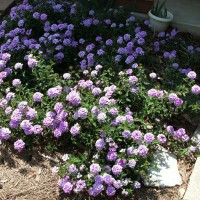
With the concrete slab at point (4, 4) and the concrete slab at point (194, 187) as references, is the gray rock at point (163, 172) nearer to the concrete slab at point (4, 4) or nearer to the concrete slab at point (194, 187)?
the concrete slab at point (194, 187)

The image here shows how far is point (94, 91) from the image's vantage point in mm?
3281

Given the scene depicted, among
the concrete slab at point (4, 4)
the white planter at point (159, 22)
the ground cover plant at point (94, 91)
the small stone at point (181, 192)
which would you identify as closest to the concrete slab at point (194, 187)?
the small stone at point (181, 192)

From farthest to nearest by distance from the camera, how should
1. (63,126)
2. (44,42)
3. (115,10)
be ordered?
(115,10), (44,42), (63,126)

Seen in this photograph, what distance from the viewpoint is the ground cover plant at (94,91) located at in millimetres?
2951

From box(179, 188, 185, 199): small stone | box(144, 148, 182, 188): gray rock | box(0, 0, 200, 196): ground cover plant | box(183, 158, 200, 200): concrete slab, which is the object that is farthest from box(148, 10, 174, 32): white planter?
box(179, 188, 185, 199): small stone

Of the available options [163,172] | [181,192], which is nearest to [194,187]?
[181,192]

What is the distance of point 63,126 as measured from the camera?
3.10 m

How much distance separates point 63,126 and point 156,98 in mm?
912

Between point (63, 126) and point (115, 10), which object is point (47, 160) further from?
point (115, 10)

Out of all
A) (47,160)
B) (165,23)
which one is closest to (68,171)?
(47,160)

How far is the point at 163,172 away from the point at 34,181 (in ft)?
3.68

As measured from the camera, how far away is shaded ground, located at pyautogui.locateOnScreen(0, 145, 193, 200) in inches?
116

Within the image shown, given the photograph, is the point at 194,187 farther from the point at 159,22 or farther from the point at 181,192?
the point at 159,22

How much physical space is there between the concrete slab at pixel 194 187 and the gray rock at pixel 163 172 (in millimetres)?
102
